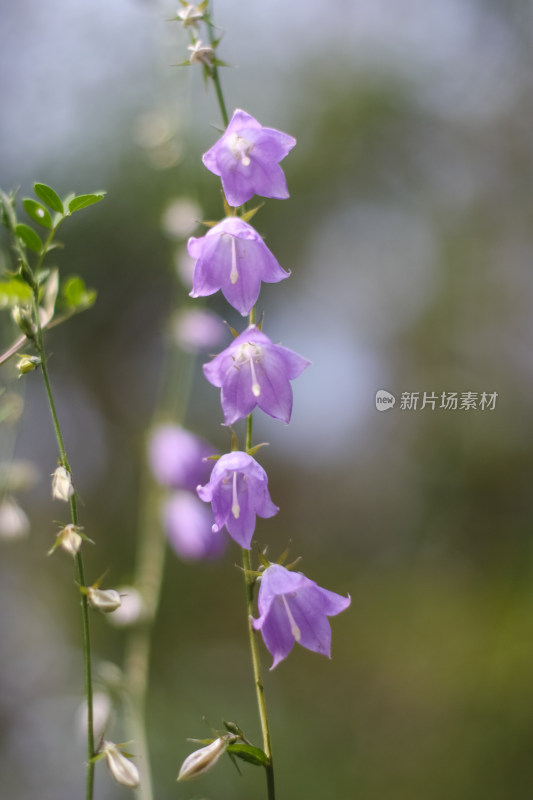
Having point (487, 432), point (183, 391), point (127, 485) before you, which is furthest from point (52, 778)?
point (487, 432)

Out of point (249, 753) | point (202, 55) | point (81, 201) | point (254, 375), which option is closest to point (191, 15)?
point (202, 55)

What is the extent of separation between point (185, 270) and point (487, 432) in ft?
7.80

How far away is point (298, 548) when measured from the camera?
3.02 metres

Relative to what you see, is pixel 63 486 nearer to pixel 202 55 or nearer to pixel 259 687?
pixel 259 687

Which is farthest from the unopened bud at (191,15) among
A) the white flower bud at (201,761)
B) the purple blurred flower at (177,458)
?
the purple blurred flower at (177,458)

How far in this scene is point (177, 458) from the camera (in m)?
1.11

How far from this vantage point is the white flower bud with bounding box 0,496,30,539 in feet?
1.95

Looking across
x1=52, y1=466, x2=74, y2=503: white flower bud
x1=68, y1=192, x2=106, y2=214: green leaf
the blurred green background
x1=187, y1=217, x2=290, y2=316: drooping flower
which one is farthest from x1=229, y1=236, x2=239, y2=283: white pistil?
the blurred green background

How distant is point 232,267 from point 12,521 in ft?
1.05

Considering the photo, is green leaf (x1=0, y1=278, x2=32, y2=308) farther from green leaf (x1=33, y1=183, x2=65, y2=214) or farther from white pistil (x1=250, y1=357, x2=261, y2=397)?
white pistil (x1=250, y1=357, x2=261, y2=397)

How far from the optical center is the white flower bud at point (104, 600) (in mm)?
404

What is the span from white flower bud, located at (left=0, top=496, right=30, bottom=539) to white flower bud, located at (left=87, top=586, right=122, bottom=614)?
0.20 m

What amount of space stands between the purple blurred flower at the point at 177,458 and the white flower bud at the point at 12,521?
1.51 feet

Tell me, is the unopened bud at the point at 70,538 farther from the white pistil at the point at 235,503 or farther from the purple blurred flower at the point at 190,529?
the purple blurred flower at the point at 190,529
